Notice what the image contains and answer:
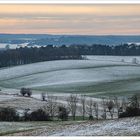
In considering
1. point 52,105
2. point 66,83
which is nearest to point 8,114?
point 52,105

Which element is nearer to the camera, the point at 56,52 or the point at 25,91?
the point at 25,91

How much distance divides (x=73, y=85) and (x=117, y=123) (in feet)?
3.71

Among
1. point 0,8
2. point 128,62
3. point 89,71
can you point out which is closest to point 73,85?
point 89,71

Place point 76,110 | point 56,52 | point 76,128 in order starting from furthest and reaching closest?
point 56,52
point 76,110
point 76,128

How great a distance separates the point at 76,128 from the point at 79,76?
101 centimetres

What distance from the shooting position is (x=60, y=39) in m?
12.2

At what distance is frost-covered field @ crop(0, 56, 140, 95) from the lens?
12.1 m

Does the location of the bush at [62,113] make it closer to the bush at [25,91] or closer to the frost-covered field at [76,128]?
the frost-covered field at [76,128]

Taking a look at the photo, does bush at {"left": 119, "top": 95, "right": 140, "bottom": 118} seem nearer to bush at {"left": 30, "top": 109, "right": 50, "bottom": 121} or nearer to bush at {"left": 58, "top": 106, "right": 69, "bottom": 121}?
bush at {"left": 58, "top": 106, "right": 69, "bottom": 121}

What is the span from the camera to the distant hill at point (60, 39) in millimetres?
12104

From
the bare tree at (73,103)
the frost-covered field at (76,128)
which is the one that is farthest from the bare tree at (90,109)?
the bare tree at (73,103)

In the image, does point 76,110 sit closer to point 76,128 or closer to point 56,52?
point 76,128

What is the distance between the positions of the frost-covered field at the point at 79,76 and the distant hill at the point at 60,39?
331 millimetres

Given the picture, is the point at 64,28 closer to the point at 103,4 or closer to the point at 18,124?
the point at 103,4
